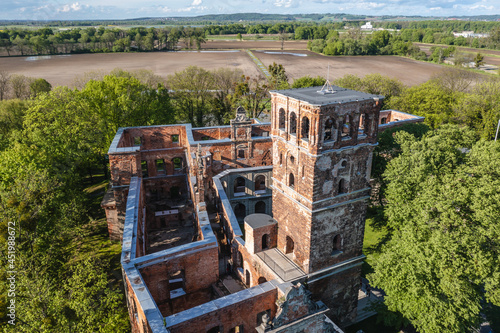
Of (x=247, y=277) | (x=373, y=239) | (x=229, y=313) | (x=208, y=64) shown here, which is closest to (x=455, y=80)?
(x=373, y=239)

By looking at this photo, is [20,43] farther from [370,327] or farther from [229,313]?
[370,327]

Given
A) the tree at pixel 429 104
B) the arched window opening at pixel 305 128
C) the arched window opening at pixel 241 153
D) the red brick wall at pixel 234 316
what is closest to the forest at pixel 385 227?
the red brick wall at pixel 234 316

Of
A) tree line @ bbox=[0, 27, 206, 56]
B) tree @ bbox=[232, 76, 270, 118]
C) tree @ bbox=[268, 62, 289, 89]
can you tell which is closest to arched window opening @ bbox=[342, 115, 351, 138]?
tree @ bbox=[232, 76, 270, 118]

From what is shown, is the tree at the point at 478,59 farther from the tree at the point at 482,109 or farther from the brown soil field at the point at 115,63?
the brown soil field at the point at 115,63

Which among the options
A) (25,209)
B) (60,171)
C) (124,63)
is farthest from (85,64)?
(25,209)

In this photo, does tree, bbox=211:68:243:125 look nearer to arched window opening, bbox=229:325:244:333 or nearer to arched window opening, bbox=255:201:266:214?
arched window opening, bbox=255:201:266:214
